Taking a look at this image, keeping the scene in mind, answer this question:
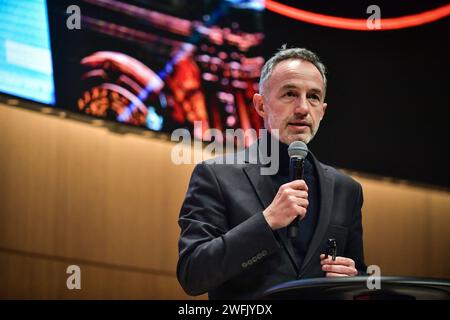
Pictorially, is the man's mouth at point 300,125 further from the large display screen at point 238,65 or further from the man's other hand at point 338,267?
the large display screen at point 238,65

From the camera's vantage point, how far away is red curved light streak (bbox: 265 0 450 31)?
4852 mm

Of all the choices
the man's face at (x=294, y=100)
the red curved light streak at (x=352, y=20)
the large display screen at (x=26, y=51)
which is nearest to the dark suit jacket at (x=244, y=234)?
the man's face at (x=294, y=100)

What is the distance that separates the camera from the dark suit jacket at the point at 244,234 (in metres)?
1.80

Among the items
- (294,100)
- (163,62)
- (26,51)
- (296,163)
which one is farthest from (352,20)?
(296,163)

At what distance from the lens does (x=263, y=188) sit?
2.00 metres

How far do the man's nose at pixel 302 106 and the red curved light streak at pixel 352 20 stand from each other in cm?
283

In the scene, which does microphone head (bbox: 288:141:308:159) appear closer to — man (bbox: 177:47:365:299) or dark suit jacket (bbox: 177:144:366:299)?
man (bbox: 177:47:365:299)

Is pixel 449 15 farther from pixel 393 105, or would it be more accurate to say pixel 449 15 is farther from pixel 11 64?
pixel 11 64

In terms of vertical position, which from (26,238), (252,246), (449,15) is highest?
(449,15)

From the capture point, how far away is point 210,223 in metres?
1.94

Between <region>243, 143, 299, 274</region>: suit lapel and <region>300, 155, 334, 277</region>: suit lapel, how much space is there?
5 centimetres

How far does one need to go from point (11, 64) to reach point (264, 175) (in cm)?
218

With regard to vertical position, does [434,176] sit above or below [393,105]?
below

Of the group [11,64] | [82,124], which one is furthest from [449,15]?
[11,64]
